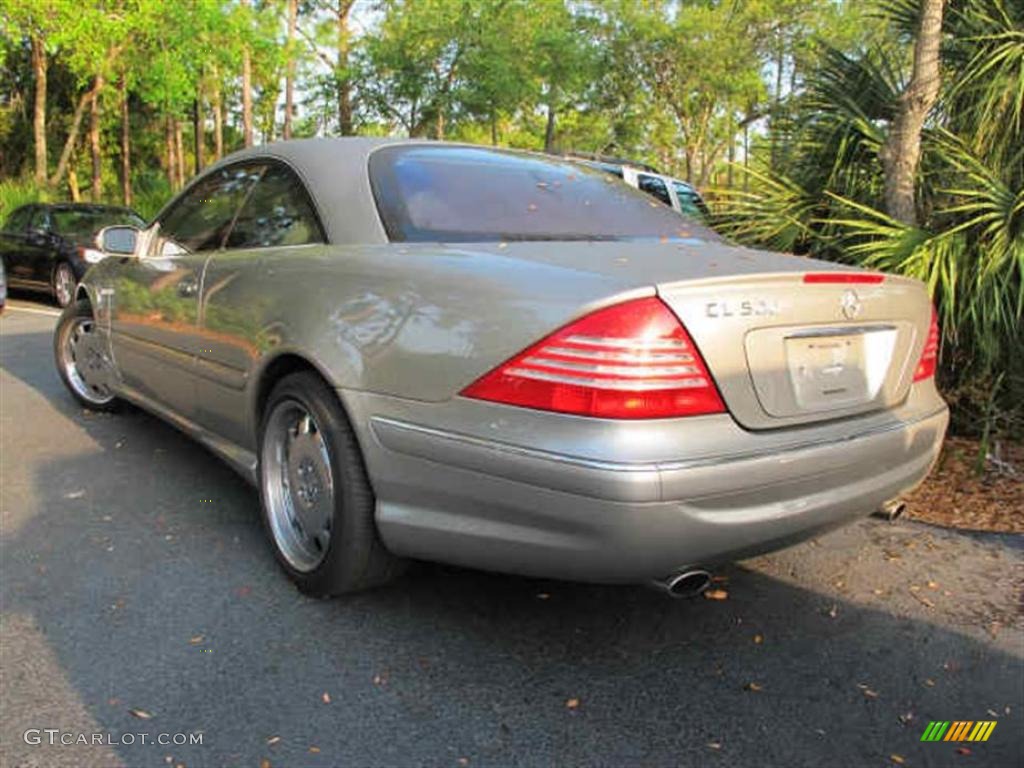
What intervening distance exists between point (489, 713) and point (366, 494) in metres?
0.74

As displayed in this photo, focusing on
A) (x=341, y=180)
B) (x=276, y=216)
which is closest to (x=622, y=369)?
(x=341, y=180)

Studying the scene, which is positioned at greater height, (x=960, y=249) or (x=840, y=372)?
(x=960, y=249)

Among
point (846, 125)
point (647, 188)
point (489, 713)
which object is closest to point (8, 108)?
point (647, 188)

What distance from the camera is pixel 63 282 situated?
459 inches

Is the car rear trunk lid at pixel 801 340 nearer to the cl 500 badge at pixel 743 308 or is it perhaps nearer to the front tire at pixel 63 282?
the cl 500 badge at pixel 743 308

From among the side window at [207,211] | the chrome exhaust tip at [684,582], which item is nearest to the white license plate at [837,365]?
the chrome exhaust tip at [684,582]

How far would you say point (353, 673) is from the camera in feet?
8.41

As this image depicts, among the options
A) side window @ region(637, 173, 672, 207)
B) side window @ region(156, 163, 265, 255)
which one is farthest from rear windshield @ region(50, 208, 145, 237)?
side window @ region(156, 163, 265, 255)

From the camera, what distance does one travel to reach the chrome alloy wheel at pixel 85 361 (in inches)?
207

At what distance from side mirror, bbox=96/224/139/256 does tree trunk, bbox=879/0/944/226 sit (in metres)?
4.15

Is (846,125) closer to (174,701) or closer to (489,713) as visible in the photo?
(489,713)

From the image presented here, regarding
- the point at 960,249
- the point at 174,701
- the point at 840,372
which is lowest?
the point at 174,701

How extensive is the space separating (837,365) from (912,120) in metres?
3.06

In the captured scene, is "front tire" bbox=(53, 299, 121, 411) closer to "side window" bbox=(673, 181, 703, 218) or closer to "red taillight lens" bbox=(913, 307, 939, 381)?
"red taillight lens" bbox=(913, 307, 939, 381)
